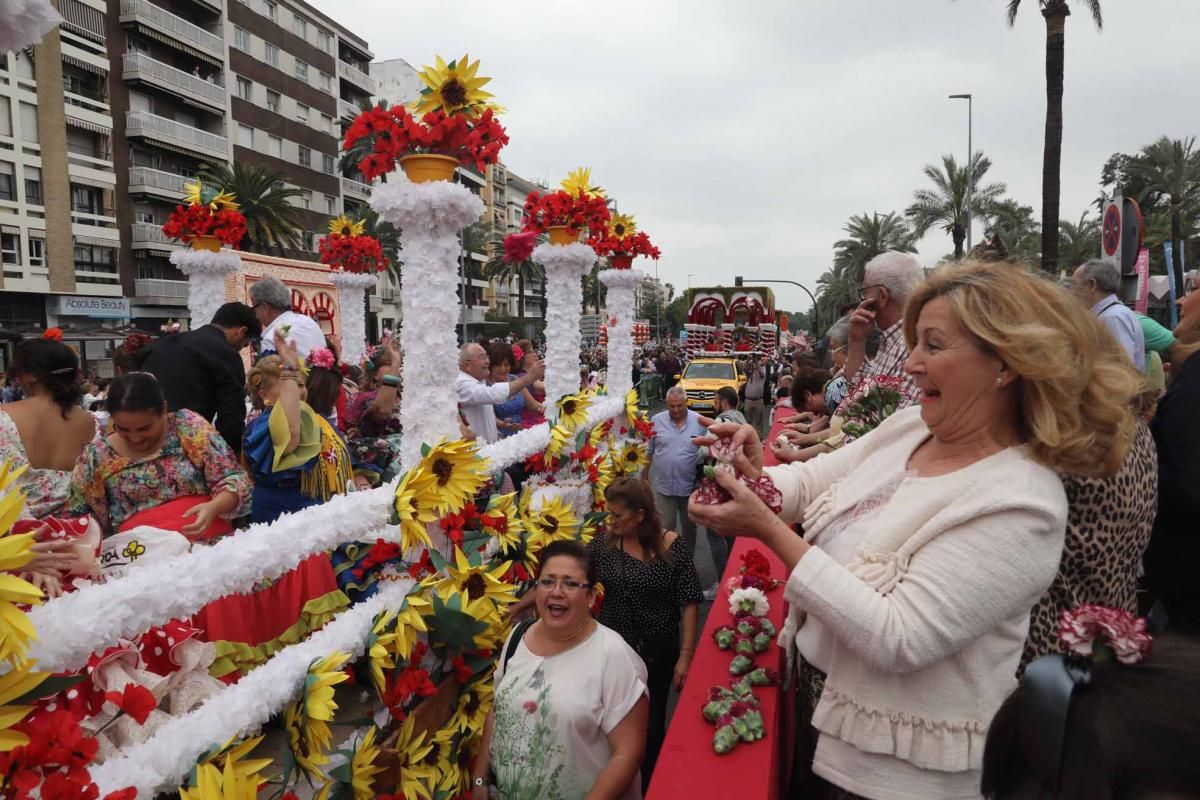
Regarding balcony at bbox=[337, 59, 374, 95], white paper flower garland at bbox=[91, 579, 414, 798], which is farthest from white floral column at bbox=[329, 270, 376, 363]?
balcony at bbox=[337, 59, 374, 95]

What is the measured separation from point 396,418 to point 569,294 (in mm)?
2359

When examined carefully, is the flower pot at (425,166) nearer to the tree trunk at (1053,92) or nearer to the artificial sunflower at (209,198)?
the artificial sunflower at (209,198)

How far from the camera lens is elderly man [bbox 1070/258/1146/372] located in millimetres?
4570

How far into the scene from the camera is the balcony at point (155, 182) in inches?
1272

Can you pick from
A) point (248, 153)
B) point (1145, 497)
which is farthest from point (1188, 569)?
point (248, 153)

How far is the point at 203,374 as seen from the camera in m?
4.71

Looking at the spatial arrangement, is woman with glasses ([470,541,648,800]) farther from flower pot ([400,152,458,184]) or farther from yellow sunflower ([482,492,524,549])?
flower pot ([400,152,458,184])

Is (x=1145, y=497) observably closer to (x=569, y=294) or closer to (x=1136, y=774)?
(x=1136, y=774)

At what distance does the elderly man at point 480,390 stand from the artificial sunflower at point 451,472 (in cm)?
241

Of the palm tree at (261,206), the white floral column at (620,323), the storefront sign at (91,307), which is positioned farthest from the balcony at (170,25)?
the white floral column at (620,323)

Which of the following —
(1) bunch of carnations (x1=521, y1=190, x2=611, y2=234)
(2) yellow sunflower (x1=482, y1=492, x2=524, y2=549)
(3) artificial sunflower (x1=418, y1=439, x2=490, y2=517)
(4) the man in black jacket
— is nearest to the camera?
(3) artificial sunflower (x1=418, y1=439, x2=490, y2=517)

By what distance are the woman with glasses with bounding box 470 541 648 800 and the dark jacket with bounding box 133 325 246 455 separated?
8.86ft

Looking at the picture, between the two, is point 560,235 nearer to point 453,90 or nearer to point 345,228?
point 453,90

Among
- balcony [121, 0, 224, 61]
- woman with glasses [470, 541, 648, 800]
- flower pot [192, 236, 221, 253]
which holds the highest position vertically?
balcony [121, 0, 224, 61]
